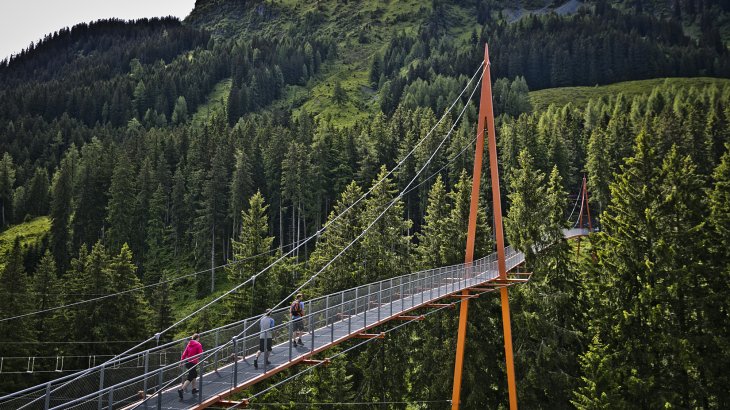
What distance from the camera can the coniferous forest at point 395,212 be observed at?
23156 millimetres

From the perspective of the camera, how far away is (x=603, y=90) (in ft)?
485

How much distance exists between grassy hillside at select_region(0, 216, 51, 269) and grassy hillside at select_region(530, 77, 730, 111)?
329 feet

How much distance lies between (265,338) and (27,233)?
3122 inches

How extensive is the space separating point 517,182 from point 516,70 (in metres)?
134

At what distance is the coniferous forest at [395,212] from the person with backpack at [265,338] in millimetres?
13342

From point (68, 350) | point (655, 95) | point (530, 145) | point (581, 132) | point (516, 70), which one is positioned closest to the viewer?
point (68, 350)

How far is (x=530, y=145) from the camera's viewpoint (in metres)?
69.8

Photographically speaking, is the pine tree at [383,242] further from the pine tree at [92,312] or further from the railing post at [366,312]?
the pine tree at [92,312]

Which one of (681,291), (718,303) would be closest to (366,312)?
(681,291)

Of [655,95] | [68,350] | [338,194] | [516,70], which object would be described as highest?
[516,70]

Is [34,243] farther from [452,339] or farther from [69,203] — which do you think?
[452,339]

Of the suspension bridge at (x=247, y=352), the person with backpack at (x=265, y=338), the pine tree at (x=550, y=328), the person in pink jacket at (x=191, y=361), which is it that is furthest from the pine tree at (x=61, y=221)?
the person in pink jacket at (x=191, y=361)

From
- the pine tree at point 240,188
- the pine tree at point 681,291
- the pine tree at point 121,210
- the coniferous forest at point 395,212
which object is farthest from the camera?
the pine tree at point 121,210

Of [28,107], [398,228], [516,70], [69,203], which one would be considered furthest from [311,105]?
[398,228]
